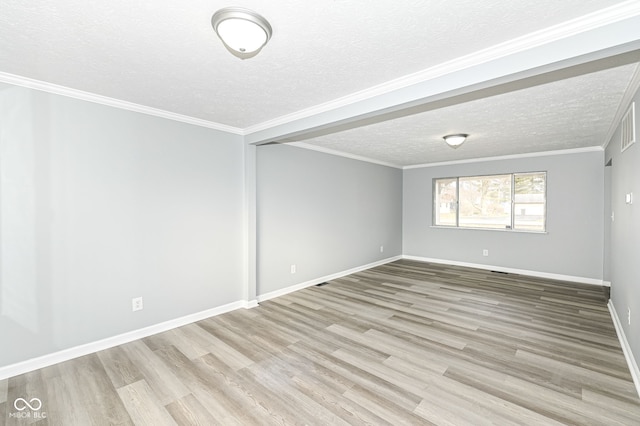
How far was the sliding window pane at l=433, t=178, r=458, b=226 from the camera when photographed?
672cm

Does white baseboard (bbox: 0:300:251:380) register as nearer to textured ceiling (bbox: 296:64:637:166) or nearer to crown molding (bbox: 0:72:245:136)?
crown molding (bbox: 0:72:245:136)

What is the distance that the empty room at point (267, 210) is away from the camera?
5.67 ft

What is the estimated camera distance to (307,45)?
1.89m

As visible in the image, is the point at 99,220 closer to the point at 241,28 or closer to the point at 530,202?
the point at 241,28

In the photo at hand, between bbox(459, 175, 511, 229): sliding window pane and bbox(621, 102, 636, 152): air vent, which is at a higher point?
bbox(621, 102, 636, 152): air vent

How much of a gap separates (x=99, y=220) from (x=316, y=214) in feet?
10.2

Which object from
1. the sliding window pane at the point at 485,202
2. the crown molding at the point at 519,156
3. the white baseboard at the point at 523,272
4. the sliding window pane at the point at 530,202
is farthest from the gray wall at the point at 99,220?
the sliding window pane at the point at 530,202

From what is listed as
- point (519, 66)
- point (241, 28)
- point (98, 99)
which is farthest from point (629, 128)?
point (98, 99)

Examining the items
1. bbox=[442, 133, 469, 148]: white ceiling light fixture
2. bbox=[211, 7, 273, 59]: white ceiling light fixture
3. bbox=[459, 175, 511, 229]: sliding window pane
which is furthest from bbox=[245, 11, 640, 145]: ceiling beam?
bbox=[459, 175, 511, 229]: sliding window pane

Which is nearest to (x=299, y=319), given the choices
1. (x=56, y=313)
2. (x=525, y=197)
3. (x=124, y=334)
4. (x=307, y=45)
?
(x=124, y=334)

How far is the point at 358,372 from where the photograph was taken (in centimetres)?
246

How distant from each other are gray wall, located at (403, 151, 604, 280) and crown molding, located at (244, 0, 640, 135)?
15.2ft

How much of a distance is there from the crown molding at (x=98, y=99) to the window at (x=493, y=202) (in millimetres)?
5253

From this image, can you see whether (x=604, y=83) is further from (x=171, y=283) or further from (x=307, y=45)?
(x=171, y=283)
